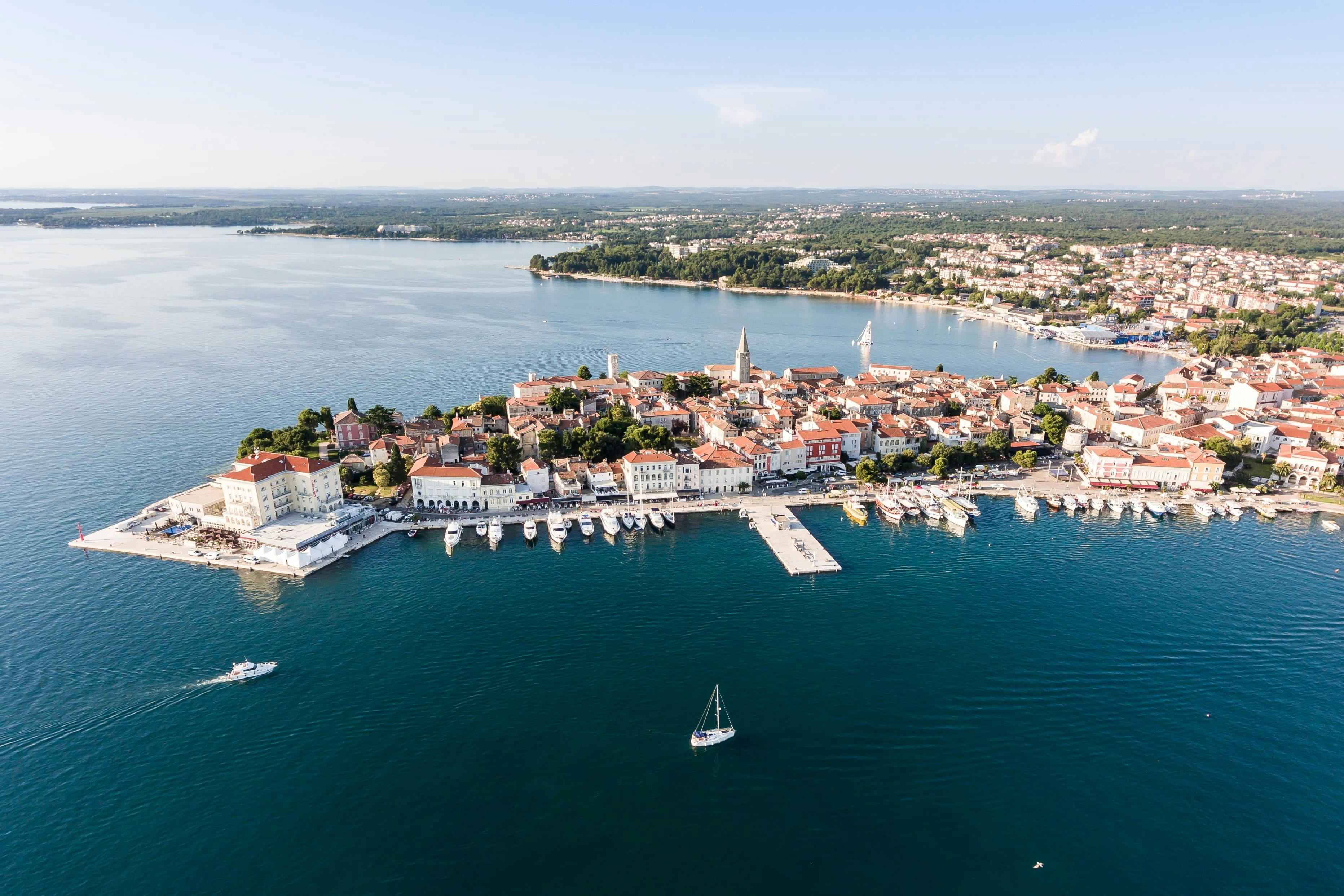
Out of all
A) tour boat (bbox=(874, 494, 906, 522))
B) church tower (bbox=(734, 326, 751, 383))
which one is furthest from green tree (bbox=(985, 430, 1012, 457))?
church tower (bbox=(734, 326, 751, 383))

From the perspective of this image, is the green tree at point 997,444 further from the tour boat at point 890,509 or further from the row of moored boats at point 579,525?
the row of moored boats at point 579,525

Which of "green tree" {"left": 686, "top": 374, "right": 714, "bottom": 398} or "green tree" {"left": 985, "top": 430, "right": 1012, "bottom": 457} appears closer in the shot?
"green tree" {"left": 985, "top": 430, "right": 1012, "bottom": 457}

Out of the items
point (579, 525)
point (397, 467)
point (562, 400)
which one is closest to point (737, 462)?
point (579, 525)

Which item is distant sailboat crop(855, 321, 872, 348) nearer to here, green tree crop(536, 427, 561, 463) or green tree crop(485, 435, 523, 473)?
green tree crop(536, 427, 561, 463)

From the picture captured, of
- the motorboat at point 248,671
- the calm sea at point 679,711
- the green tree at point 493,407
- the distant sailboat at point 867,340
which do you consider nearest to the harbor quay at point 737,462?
the green tree at point 493,407

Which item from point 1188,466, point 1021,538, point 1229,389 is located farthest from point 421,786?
point 1229,389
